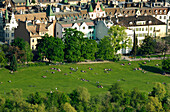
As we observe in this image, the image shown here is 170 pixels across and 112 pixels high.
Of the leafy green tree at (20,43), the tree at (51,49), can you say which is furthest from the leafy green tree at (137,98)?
the leafy green tree at (20,43)

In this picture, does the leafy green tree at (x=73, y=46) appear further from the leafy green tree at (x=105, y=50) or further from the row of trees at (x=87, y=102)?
the row of trees at (x=87, y=102)

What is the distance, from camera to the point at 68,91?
150 meters

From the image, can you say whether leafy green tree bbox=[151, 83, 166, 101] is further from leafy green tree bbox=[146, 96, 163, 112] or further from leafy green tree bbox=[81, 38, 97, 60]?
leafy green tree bbox=[81, 38, 97, 60]

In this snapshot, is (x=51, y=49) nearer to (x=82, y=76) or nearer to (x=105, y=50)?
(x=82, y=76)

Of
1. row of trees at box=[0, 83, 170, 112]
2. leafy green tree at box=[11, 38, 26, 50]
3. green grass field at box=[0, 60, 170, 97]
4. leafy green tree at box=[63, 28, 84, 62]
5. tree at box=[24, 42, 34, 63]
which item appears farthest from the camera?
leafy green tree at box=[63, 28, 84, 62]

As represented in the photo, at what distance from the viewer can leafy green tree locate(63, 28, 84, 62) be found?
183125 millimetres

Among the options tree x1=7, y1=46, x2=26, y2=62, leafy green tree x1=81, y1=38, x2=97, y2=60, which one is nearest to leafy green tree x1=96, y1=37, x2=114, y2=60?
leafy green tree x1=81, y1=38, x2=97, y2=60

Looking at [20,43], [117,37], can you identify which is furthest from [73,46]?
[117,37]

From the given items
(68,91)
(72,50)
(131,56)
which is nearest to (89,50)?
(72,50)

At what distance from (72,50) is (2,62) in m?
25.8

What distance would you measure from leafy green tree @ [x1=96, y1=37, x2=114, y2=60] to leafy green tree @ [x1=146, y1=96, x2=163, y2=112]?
48447 millimetres

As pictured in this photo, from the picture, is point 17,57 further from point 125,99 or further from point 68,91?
point 125,99

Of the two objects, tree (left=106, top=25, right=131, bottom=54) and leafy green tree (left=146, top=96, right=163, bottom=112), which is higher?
tree (left=106, top=25, right=131, bottom=54)

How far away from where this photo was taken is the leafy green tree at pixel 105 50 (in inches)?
7416
